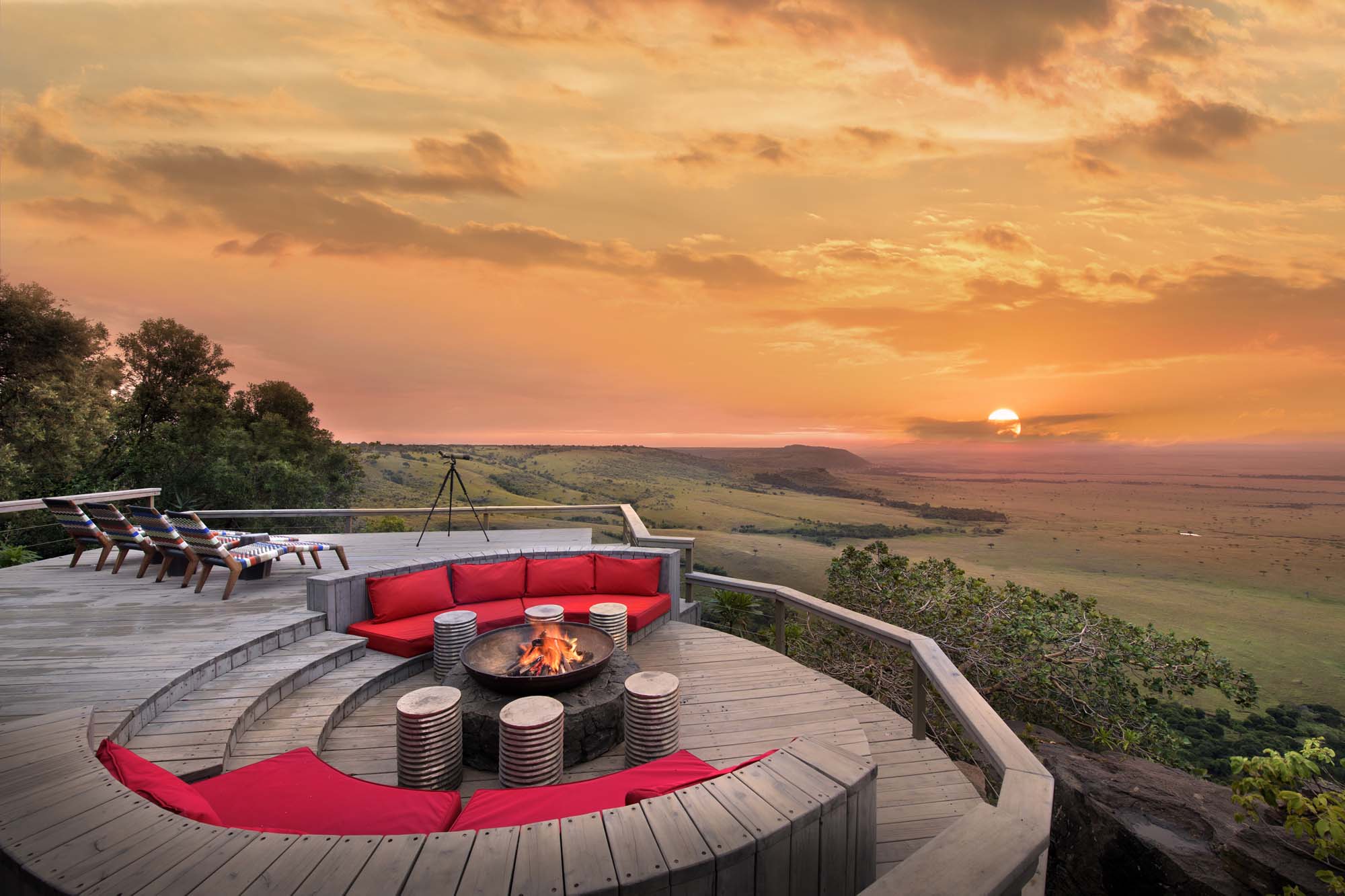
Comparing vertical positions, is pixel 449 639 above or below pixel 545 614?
below

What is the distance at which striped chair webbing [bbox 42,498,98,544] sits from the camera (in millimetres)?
6262

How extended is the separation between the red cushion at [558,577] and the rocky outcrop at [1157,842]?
14.3ft

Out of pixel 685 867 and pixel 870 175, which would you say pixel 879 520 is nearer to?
pixel 870 175

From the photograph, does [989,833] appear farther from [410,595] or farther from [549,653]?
[410,595]

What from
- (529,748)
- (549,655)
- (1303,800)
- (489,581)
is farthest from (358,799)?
(1303,800)

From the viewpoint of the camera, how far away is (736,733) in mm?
3326

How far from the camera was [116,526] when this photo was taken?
618 centimetres

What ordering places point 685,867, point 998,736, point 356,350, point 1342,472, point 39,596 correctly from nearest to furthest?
point 685,867 < point 998,736 < point 39,596 < point 356,350 < point 1342,472

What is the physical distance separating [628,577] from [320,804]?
137 inches

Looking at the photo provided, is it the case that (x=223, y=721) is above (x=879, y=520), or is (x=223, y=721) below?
above

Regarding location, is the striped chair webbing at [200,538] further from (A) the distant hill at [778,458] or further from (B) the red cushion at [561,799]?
(A) the distant hill at [778,458]

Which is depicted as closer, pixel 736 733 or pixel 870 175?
pixel 736 733

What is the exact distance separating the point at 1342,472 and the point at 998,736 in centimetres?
4938

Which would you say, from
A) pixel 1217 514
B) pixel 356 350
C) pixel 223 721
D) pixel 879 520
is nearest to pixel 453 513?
pixel 223 721
